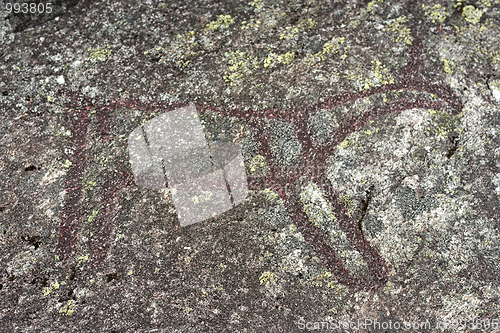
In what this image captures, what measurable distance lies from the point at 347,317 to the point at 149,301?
1934 mm

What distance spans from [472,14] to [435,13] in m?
0.44

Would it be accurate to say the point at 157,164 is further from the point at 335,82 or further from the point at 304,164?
the point at 335,82

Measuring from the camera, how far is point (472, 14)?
16.3 feet

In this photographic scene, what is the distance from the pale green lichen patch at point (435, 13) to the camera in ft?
16.3

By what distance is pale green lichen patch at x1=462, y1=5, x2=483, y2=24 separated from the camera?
4.93 m

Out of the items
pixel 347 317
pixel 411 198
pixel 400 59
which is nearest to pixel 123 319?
pixel 347 317

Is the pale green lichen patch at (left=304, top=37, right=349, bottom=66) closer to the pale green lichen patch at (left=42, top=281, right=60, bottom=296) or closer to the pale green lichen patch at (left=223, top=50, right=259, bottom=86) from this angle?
the pale green lichen patch at (left=223, top=50, right=259, bottom=86)

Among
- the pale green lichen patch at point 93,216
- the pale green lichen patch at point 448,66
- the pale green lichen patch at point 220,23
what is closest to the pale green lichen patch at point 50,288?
the pale green lichen patch at point 93,216

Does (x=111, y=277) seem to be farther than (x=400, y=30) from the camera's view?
No

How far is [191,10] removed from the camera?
5.37 metres

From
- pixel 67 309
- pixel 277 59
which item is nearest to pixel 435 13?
pixel 277 59

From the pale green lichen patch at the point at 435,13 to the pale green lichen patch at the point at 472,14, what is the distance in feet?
0.73

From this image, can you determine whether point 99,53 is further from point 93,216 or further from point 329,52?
point 329,52

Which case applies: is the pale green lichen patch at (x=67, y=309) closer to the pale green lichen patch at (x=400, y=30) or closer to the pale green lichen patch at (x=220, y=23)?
the pale green lichen patch at (x=220, y=23)
